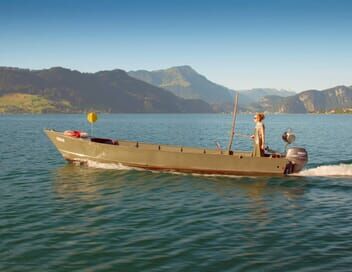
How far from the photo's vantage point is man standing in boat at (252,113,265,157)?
84.9ft

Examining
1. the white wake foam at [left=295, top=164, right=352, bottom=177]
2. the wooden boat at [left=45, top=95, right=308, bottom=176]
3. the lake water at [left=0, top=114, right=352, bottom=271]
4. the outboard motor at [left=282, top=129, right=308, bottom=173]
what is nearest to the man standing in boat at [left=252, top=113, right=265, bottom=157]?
the wooden boat at [left=45, top=95, right=308, bottom=176]

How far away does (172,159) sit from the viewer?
91.9ft

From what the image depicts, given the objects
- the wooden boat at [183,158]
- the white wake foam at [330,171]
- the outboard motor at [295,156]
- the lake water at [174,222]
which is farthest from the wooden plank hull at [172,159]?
the white wake foam at [330,171]

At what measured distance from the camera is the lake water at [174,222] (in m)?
12.5

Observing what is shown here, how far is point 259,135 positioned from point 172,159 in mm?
6211

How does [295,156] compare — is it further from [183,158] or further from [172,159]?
[172,159]

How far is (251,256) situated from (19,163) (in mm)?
26826

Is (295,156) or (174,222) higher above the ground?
(295,156)

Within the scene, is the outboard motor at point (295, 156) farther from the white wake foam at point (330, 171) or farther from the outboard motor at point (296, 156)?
the white wake foam at point (330, 171)

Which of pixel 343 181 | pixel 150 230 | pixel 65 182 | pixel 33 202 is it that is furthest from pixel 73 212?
pixel 343 181

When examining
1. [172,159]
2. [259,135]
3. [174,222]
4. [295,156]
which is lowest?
[174,222]

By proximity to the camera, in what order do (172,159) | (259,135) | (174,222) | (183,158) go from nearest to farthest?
(174,222) < (259,135) < (183,158) < (172,159)

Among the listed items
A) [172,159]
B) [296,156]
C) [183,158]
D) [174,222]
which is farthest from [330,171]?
[174,222]

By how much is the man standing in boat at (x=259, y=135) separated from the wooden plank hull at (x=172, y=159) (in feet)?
1.94
